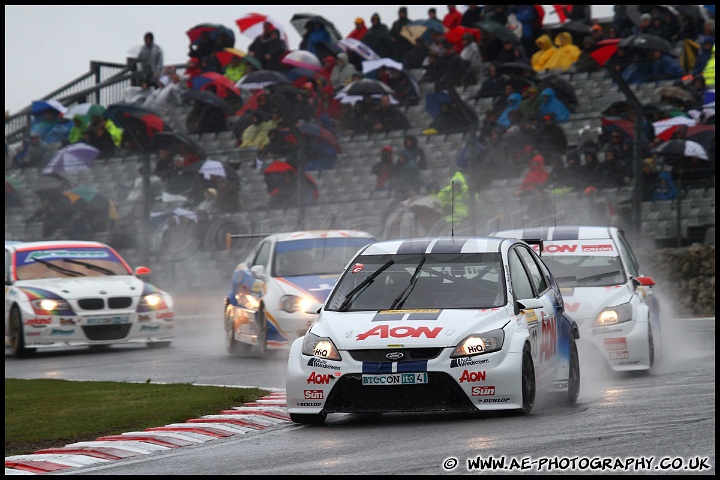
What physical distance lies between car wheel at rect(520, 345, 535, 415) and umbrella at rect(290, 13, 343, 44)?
2032 cm

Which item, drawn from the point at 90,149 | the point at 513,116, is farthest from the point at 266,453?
the point at 90,149

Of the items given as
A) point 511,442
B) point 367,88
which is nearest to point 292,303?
point 511,442

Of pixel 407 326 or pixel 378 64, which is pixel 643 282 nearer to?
pixel 407 326

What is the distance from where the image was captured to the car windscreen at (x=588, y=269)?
13292 mm

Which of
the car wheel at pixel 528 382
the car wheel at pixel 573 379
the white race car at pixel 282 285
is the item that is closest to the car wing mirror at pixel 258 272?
the white race car at pixel 282 285

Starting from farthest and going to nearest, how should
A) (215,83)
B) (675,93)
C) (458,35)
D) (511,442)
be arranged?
(215,83) → (458,35) → (675,93) → (511,442)

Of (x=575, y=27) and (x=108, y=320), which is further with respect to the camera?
(x=575, y=27)

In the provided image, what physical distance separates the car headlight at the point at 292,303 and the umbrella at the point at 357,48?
39.2 ft

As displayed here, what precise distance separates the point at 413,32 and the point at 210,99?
4.27 metres

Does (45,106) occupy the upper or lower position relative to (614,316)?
upper

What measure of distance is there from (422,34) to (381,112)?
3.81m

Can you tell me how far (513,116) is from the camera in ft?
74.7

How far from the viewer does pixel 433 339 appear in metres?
9.19

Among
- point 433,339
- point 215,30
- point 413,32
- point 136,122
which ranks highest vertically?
point 215,30
